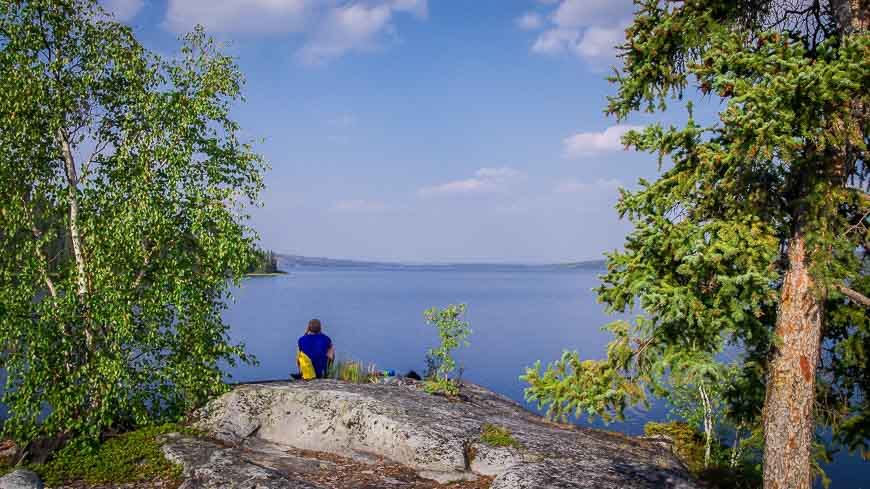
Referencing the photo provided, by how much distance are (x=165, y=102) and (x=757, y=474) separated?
16886 mm

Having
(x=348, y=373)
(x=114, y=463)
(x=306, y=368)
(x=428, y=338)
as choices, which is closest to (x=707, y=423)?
(x=348, y=373)

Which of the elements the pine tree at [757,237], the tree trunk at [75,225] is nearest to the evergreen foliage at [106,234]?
the tree trunk at [75,225]

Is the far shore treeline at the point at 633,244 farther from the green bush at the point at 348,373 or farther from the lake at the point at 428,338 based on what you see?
the lake at the point at 428,338

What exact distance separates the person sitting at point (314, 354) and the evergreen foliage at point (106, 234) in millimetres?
2088

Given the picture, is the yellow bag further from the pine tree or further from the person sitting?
the pine tree

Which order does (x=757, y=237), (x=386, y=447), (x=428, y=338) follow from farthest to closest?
1. (x=428, y=338)
2. (x=386, y=447)
3. (x=757, y=237)

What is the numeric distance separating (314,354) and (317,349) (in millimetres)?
152

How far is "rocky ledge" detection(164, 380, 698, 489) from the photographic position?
10.2 metres

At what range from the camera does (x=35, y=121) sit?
12844 mm

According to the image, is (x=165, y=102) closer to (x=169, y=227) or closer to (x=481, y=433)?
(x=169, y=227)

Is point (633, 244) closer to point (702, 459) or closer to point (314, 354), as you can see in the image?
point (314, 354)

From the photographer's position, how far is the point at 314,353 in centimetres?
1598

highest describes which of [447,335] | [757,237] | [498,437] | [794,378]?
[757,237]

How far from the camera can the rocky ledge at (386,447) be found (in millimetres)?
10242
